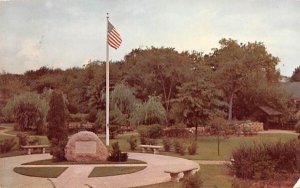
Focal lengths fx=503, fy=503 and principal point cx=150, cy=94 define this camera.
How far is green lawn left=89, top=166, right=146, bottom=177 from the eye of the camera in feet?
37.3

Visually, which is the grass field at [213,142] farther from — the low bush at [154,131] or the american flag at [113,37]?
the american flag at [113,37]

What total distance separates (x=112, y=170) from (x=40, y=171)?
168cm

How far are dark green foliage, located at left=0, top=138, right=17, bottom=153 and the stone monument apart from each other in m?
1.43

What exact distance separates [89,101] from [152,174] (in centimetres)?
234

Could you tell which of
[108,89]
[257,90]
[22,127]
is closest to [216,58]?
[257,90]

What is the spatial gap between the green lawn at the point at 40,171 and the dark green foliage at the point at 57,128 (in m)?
1.31

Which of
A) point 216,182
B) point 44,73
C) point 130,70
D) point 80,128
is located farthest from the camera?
point 80,128

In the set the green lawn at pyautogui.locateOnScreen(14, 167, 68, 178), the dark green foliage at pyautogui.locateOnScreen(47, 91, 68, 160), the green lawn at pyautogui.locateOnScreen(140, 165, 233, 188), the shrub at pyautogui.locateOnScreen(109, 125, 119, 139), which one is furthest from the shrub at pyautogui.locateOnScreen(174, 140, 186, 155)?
the green lawn at pyautogui.locateOnScreen(14, 167, 68, 178)

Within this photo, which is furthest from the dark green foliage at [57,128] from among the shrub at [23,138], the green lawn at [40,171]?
the green lawn at [40,171]

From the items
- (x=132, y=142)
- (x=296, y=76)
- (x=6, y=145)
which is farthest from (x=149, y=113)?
(x=296, y=76)

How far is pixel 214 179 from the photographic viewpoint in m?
10.6

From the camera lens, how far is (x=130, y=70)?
39.8 feet

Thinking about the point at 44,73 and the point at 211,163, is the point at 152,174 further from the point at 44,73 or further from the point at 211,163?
the point at 44,73

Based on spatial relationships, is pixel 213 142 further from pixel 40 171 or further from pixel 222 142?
pixel 40 171
